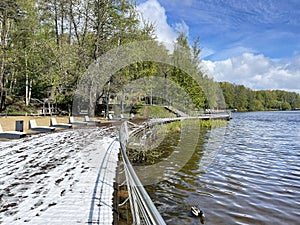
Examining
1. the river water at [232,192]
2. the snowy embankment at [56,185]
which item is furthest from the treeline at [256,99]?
the snowy embankment at [56,185]

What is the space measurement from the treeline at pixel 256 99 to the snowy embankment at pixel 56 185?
8321 centimetres

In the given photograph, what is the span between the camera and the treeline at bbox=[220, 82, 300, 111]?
93.6m

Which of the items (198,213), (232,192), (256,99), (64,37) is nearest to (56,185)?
(198,213)

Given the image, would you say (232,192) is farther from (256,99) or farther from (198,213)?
(256,99)

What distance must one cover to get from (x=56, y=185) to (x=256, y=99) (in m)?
113

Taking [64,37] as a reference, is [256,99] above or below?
below

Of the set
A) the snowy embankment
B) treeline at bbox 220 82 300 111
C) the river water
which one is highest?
treeline at bbox 220 82 300 111

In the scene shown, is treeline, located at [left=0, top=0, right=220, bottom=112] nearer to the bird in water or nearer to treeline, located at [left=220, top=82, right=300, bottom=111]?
the bird in water

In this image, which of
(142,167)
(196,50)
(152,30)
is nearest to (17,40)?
(152,30)

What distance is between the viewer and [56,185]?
17.3ft

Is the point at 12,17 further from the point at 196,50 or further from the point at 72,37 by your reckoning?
the point at 196,50

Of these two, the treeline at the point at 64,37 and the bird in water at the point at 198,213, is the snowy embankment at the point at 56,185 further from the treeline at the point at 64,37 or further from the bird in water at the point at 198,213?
the treeline at the point at 64,37

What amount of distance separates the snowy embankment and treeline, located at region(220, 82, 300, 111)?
273ft

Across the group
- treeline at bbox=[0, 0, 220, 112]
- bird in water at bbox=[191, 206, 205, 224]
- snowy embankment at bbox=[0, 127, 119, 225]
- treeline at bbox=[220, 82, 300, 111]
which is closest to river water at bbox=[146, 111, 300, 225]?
bird in water at bbox=[191, 206, 205, 224]
